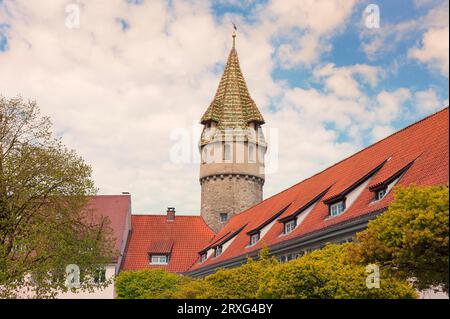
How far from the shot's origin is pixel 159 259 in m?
53.4

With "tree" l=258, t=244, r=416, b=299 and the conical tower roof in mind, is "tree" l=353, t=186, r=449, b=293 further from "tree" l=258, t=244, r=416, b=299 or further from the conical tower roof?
the conical tower roof

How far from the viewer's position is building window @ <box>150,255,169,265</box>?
53.0 meters

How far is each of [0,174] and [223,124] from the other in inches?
1443

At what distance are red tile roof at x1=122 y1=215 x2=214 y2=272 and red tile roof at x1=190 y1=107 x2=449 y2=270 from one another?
10291 mm

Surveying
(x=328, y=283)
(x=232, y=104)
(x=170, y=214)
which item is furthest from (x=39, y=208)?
(x=232, y=104)

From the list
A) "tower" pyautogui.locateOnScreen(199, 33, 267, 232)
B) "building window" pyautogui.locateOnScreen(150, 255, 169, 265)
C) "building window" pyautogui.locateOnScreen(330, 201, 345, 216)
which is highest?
Answer: "tower" pyautogui.locateOnScreen(199, 33, 267, 232)

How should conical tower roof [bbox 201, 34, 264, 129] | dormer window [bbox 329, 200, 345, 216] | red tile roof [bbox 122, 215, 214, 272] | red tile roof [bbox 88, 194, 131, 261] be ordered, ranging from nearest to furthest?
1. dormer window [bbox 329, 200, 345, 216]
2. red tile roof [bbox 88, 194, 131, 261]
3. red tile roof [bbox 122, 215, 214, 272]
4. conical tower roof [bbox 201, 34, 264, 129]

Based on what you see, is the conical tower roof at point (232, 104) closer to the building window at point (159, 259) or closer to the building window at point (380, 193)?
the building window at point (159, 259)

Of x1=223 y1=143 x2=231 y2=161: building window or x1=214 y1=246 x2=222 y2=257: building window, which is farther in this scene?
x1=223 y1=143 x2=231 y2=161: building window

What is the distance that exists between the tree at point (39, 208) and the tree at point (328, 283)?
419 inches

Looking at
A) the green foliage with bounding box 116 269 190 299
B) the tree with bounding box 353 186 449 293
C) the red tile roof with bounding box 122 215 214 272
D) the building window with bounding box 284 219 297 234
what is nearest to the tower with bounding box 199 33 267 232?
the red tile roof with bounding box 122 215 214 272
